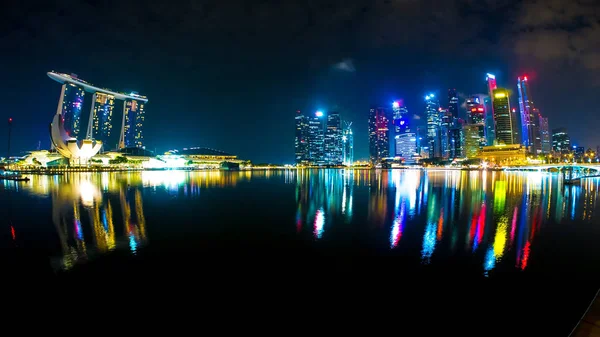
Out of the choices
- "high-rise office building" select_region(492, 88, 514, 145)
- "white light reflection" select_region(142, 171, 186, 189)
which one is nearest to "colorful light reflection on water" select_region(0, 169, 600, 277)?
"white light reflection" select_region(142, 171, 186, 189)

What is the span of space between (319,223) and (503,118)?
8663 inches

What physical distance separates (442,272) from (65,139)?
120323 mm

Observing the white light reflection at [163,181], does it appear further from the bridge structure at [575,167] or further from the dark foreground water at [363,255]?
the bridge structure at [575,167]

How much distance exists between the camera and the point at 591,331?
464cm

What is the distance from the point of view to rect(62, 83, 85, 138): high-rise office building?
354ft

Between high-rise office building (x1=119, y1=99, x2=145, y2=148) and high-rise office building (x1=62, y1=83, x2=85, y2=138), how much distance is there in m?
39.1

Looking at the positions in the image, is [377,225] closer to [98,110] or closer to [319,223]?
[319,223]

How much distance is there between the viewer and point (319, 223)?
1597 cm

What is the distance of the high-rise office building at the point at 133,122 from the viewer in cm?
16450

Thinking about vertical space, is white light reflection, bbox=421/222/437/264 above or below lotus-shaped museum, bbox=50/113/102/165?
below

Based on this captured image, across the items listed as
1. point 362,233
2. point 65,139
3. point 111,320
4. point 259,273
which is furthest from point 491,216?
point 65,139

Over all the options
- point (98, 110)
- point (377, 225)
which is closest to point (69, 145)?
point (98, 110)

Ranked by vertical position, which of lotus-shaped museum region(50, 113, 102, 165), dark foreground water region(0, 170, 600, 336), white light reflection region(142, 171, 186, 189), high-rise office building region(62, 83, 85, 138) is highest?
high-rise office building region(62, 83, 85, 138)

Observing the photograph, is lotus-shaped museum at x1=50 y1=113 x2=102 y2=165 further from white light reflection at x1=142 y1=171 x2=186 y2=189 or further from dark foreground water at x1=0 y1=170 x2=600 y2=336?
dark foreground water at x1=0 y1=170 x2=600 y2=336
